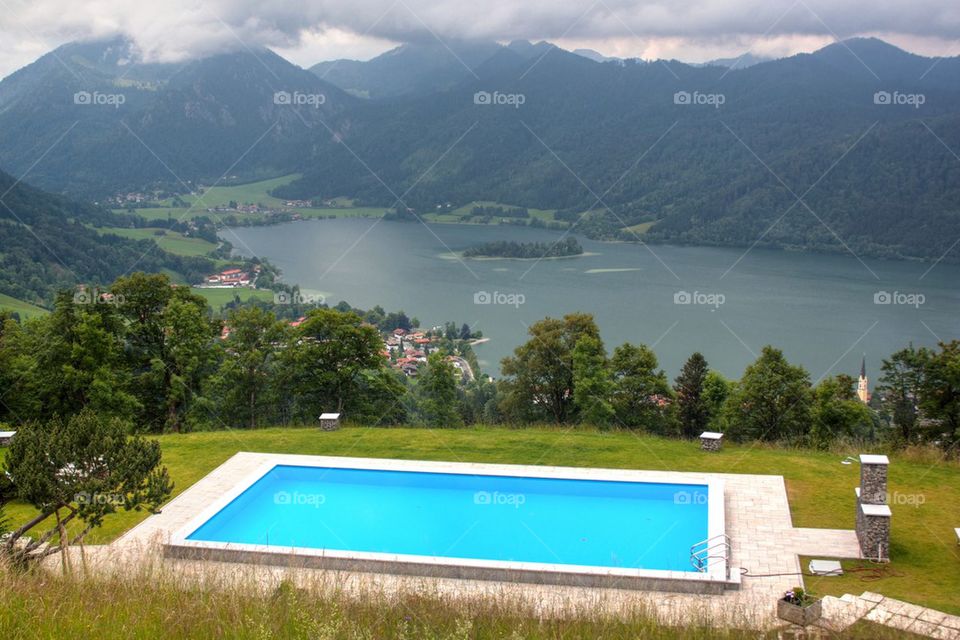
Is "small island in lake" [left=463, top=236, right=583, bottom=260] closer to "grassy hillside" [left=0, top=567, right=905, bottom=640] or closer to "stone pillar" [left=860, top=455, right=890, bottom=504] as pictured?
"stone pillar" [left=860, top=455, right=890, bottom=504]

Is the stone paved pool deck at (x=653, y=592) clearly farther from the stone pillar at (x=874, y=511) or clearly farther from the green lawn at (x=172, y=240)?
the green lawn at (x=172, y=240)

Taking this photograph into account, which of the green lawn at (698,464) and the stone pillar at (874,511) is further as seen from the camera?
the stone pillar at (874,511)

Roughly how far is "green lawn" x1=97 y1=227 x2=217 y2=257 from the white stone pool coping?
58248 mm

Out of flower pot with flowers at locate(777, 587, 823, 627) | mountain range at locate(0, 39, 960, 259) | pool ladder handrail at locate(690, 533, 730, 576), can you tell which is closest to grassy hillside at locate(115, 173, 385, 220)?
mountain range at locate(0, 39, 960, 259)

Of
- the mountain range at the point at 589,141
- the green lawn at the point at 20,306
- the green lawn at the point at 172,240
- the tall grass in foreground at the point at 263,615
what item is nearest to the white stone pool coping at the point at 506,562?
the tall grass in foreground at the point at 263,615

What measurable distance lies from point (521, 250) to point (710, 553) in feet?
201

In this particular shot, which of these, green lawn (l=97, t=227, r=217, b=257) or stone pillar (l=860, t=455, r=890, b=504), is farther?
green lawn (l=97, t=227, r=217, b=257)

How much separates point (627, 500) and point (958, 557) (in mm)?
3217

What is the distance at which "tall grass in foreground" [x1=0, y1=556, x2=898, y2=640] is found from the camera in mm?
3629

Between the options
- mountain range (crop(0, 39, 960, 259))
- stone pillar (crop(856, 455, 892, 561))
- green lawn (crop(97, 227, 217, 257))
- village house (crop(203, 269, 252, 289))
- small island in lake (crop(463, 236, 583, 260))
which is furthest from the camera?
mountain range (crop(0, 39, 960, 259))

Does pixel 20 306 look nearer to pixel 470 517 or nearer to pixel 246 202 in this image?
pixel 470 517

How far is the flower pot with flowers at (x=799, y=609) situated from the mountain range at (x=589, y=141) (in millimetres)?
65963

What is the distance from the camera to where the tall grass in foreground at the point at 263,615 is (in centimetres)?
363

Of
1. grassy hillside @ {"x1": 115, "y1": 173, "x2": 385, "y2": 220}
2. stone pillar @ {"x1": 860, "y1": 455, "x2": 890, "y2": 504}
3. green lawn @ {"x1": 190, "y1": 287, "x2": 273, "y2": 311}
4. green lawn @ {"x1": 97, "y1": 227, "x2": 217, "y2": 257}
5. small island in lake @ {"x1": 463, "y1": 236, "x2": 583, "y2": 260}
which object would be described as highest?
grassy hillside @ {"x1": 115, "y1": 173, "x2": 385, "y2": 220}
